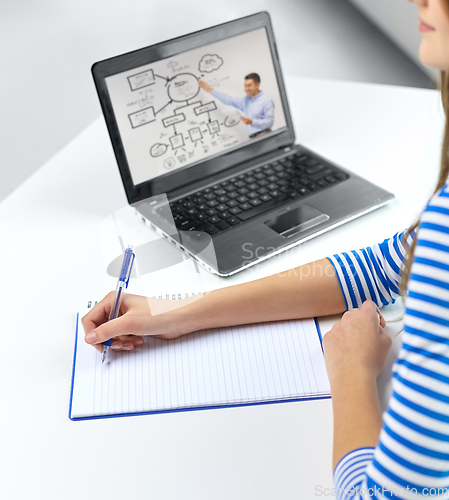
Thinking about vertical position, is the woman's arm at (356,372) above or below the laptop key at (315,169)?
below

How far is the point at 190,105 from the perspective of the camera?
1.06m

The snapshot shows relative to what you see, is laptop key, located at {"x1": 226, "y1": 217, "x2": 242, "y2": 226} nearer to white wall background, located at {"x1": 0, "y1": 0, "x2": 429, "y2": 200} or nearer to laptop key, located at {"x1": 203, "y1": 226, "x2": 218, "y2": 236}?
laptop key, located at {"x1": 203, "y1": 226, "x2": 218, "y2": 236}

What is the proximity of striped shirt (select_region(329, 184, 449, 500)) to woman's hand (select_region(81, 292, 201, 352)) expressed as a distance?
329 millimetres

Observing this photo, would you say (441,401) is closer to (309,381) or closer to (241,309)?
(309,381)

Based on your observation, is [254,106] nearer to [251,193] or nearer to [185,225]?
[251,193]

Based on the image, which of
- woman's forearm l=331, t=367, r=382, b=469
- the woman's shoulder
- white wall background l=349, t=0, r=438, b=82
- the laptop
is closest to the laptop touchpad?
the laptop

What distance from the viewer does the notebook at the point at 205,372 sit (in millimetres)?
693

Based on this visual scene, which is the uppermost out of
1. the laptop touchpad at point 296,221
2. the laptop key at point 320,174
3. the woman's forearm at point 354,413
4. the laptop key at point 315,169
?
the laptop key at point 315,169

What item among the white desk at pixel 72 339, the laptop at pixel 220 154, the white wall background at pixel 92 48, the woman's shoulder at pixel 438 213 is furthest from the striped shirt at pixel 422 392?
the white wall background at pixel 92 48

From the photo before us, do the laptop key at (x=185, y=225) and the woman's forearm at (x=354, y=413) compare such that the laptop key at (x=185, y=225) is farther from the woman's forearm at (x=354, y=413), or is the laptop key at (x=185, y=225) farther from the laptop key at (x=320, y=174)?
the woman's forearm at (x=354, y=413)

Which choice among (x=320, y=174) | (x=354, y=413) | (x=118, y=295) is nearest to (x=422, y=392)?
(x=354, y=413)

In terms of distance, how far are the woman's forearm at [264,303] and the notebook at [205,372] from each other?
0.05 ft

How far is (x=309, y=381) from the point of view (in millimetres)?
709

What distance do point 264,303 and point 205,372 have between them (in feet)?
0.43
